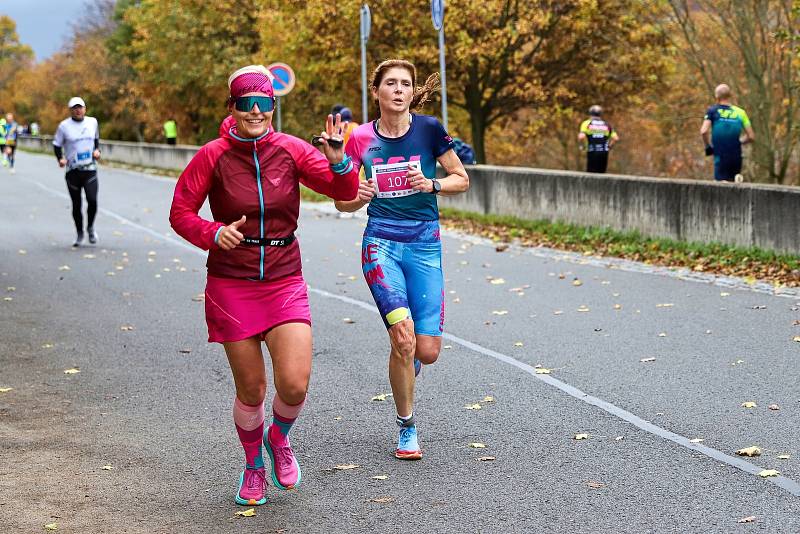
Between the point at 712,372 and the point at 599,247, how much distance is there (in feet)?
27.9

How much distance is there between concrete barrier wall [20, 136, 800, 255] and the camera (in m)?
14.5

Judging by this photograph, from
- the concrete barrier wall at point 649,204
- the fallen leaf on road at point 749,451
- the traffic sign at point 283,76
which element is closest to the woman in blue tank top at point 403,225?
the fallen leaf on road at point 749,451

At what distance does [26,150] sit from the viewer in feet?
255

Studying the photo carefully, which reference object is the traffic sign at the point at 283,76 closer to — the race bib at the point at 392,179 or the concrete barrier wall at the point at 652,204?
the concrete barrier wall at the point at 652,204

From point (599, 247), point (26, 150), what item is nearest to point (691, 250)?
point (599, 247)

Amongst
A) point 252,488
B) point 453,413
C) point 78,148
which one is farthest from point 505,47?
point 252,488

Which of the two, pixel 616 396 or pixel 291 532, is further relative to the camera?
pixel 616 396

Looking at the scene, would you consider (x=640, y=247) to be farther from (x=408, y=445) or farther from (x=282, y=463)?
(x=282, y=463)

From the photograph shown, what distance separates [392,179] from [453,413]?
64.3 inches

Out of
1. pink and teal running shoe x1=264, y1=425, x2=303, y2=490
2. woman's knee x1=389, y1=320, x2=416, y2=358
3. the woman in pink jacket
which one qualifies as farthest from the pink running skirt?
woman's knee x1=389, y1=320, x2=416, y2=358

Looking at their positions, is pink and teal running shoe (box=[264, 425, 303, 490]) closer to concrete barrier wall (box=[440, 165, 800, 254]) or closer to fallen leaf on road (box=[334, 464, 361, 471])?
fallen leaf on road (box=[334, 464, 361, 471])

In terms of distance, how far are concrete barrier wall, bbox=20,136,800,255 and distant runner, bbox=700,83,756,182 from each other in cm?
154

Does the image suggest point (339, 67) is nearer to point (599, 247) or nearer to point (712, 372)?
point (599, 247)

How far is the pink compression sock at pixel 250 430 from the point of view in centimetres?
570
